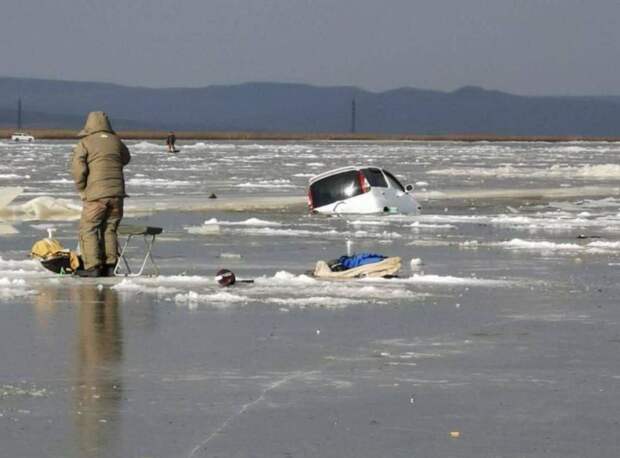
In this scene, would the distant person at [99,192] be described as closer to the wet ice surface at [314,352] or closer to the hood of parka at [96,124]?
the hood of parka at [96,124]

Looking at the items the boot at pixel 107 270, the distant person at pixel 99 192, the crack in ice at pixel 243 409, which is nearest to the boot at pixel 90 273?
the distant person at pixel 99 192

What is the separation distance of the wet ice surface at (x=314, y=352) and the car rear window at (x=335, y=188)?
7.72m

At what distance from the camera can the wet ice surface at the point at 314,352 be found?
33.0 ft

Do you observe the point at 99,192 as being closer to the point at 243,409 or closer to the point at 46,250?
the point at 46,250

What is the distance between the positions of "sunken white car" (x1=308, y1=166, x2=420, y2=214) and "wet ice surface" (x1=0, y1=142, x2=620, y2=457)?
7.26 metres

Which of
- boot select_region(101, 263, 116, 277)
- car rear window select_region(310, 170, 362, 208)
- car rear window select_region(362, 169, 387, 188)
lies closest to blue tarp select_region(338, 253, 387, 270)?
boot select_region(101, 263, 116, 277)

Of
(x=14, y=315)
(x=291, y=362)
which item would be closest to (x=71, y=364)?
(x=291, y=362)

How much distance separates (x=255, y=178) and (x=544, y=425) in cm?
5035

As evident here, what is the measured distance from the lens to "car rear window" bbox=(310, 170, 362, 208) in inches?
1387

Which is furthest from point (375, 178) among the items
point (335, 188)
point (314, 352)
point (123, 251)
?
point (314, 352)

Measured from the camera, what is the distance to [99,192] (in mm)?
19422

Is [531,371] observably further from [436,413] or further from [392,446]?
[392,446]

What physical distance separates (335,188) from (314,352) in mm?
21983

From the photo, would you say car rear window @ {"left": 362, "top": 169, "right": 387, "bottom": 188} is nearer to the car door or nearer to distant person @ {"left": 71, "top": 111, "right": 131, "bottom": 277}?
the car door
